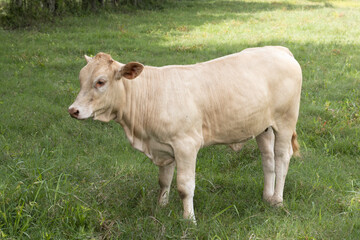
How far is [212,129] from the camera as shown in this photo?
455 centimetres

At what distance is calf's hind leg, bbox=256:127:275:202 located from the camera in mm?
5168

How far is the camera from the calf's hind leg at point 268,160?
5168 mm

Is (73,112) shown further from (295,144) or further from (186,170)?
(295,144)

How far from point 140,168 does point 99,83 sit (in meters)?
→ 1.80

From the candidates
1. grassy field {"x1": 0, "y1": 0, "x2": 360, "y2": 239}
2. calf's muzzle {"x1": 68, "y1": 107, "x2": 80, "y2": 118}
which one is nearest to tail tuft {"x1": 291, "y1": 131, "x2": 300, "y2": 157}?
grassy field {"x1": 0, "y1": 0, "x2": 360, "y2": 239}

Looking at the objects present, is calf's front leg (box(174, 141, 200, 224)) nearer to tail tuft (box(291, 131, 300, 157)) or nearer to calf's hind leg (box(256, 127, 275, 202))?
calf's hind leg (box(256, 127, 275, 202))

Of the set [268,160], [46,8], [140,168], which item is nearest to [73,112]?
[140,168]

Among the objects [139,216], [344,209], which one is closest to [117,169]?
[139,216]

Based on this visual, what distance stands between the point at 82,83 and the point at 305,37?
1205 cm

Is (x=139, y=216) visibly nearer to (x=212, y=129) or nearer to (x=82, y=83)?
(x=212, y=129)

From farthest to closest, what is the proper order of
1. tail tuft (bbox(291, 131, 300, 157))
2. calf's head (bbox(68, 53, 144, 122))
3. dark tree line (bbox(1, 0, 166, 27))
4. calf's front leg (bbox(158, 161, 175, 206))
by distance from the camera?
dark tree line (bbox(1, 0, 166, 27)) → tail tuft (bbox(291, 131, 300, 157)) → calf's front leg (bbox(158, 161, 175, 206)) → calf's head (bbox(68, 53, 144, 122))

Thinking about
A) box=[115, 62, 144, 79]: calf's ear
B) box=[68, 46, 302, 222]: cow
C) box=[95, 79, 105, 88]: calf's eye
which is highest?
box=[115, 62, 144, 79]: calf's ear

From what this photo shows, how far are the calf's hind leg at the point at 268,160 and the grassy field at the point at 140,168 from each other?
0.50 feet

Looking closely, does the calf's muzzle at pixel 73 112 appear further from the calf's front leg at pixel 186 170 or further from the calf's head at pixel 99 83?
the calf's front leg at pixel 186 170
